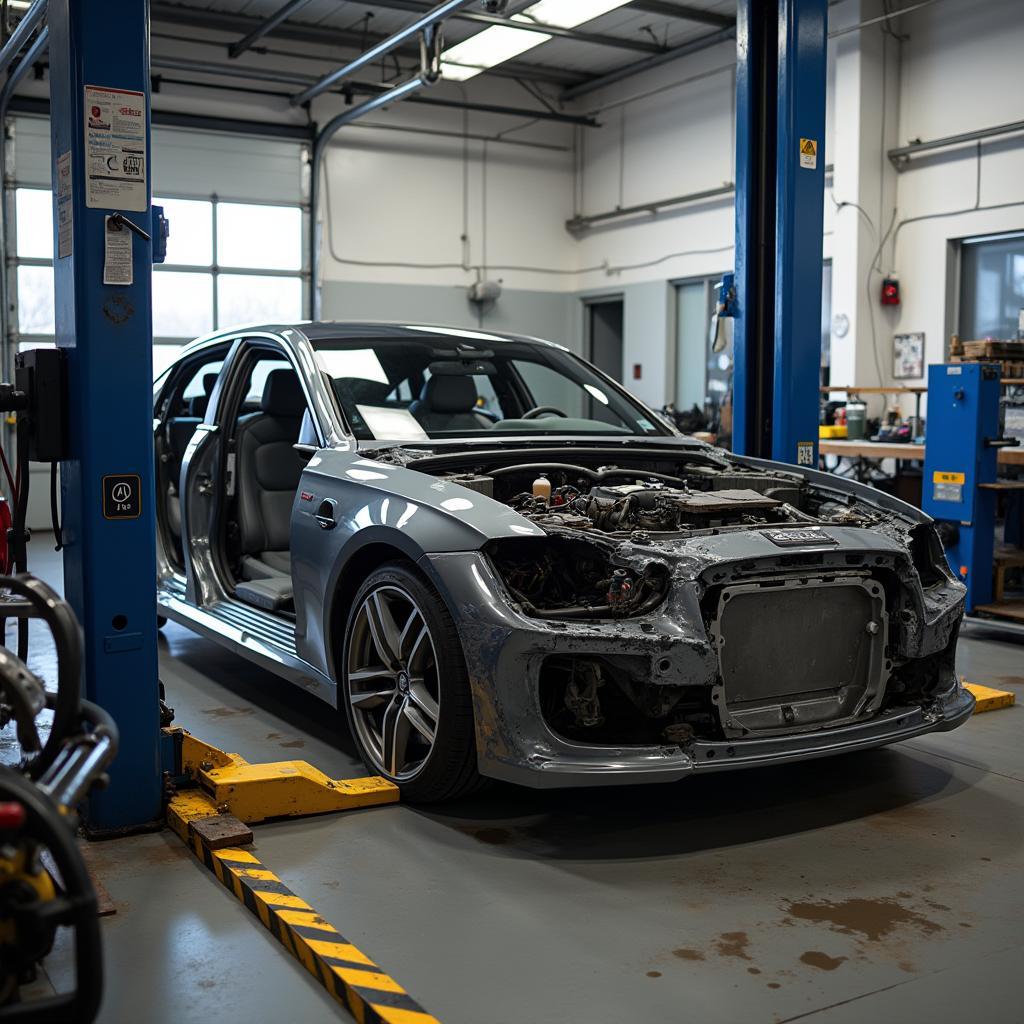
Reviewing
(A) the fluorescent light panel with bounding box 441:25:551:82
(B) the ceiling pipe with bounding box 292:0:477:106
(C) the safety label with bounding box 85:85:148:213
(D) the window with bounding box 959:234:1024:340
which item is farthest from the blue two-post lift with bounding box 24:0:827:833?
(D) the window with bounding box 959:234:1024:340

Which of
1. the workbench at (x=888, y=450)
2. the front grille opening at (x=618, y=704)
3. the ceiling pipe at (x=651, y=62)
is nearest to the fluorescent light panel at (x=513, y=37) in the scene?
the ceiling pipe at (x=651, y=62)

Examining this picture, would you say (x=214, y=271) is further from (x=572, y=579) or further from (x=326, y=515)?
(x=572, y=579)

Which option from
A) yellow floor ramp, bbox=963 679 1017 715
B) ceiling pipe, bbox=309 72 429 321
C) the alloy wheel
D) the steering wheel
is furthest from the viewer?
ceiling pipe, bbox=309 72 429 321

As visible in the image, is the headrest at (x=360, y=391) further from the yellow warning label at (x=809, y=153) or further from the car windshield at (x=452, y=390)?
the yellow warning label at (x=809, y=153)

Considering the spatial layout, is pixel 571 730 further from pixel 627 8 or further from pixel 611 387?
pixel 627 8

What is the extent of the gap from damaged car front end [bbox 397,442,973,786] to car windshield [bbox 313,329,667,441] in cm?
65

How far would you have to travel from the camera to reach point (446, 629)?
3.30 meters

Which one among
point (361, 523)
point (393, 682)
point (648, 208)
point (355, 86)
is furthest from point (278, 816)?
point (648, 208)

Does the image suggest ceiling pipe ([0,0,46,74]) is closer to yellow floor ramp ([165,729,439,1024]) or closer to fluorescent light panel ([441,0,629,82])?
yellow floor ramp ([165,729,439,1024])

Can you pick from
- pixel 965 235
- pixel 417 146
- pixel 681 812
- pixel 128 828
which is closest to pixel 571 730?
pixel 681 812

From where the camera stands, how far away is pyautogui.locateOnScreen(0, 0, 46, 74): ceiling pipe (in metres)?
3.88

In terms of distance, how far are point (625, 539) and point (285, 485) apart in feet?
7.98

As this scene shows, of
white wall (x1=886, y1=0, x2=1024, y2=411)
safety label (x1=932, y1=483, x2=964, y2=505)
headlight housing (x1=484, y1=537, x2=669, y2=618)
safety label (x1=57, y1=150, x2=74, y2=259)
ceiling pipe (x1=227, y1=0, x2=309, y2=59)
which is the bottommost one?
headlight housing (x1=484, y1=537, x2=669, y2=618)

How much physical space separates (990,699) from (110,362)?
3639 mm
